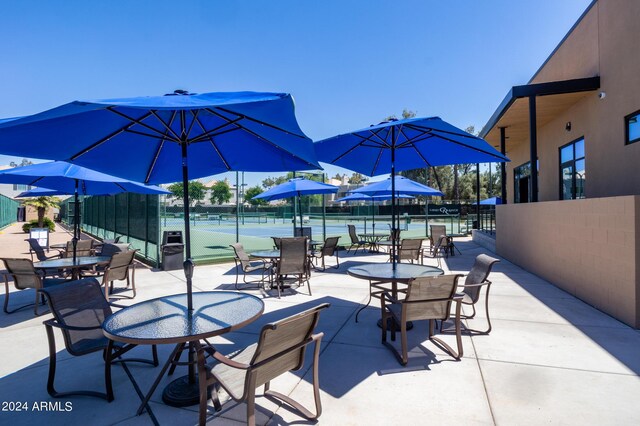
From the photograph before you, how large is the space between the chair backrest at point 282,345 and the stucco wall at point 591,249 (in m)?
4.92

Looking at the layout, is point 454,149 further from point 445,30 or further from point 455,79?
point 455,79

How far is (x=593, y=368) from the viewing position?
139 inches

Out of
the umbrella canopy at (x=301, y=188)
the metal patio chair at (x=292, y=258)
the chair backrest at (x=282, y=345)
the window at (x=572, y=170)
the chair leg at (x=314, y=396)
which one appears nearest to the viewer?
the chair backrest at (x=282, y=345)

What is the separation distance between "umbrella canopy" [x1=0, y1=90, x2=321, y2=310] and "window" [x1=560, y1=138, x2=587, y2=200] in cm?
976

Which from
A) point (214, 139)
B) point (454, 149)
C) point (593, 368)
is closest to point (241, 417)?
point (214, 139)

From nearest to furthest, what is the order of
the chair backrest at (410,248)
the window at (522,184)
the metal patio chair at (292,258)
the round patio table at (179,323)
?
the round patio table at (179,323)
the metal patio chair at (292,258)
the chair backrest at (410,248)
the window at (522,184)

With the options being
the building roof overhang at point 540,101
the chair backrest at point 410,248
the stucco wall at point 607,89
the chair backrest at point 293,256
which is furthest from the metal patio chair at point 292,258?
the building roof overhang at point 540,101

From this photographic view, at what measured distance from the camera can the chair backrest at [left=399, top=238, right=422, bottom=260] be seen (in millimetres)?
7973

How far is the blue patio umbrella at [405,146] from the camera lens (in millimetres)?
4770

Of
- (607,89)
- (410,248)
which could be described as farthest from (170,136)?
(607,89)

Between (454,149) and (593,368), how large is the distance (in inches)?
141

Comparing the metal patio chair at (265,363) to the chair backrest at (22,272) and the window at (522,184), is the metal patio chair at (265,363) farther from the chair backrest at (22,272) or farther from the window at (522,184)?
the window at (522,184)

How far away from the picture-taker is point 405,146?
5.92 meters

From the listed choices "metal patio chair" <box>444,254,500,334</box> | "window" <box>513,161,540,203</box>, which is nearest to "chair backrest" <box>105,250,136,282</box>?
"metal patio chair" <box>444,254,500,334</box>
